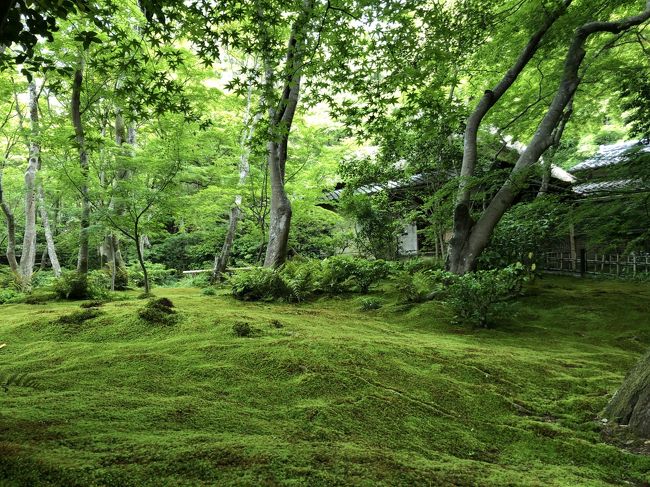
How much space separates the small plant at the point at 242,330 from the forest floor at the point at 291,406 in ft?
0.33

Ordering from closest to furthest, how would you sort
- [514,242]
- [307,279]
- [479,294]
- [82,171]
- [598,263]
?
[479,294] < [82,171] < [514,242] < [307,279] < [598,263]

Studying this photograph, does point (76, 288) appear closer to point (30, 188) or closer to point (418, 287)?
point (30, 188)

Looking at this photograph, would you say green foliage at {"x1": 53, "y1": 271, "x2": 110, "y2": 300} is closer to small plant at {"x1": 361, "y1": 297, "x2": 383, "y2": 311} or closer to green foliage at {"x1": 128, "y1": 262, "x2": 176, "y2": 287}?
green foliage at {"x1": 128, "y1": 262, "x2": 176, "y2": 287}

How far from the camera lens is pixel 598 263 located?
1085 cm

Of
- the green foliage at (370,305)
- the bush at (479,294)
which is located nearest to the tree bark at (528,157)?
the bush at (479,294)

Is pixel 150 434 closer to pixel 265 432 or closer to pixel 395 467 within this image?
pixel 265 432

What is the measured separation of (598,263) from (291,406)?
11.9 metres

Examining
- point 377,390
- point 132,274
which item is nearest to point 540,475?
point 377,390

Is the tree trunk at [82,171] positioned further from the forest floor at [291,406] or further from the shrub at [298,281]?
the shrub at [298,281]

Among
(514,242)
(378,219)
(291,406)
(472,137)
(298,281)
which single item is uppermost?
(472,137)

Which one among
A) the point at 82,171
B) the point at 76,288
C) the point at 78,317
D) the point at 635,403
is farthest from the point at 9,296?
the point at 635,403

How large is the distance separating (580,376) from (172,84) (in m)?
4.95

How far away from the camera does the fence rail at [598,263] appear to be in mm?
9523

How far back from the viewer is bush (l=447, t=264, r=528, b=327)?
5.56m
